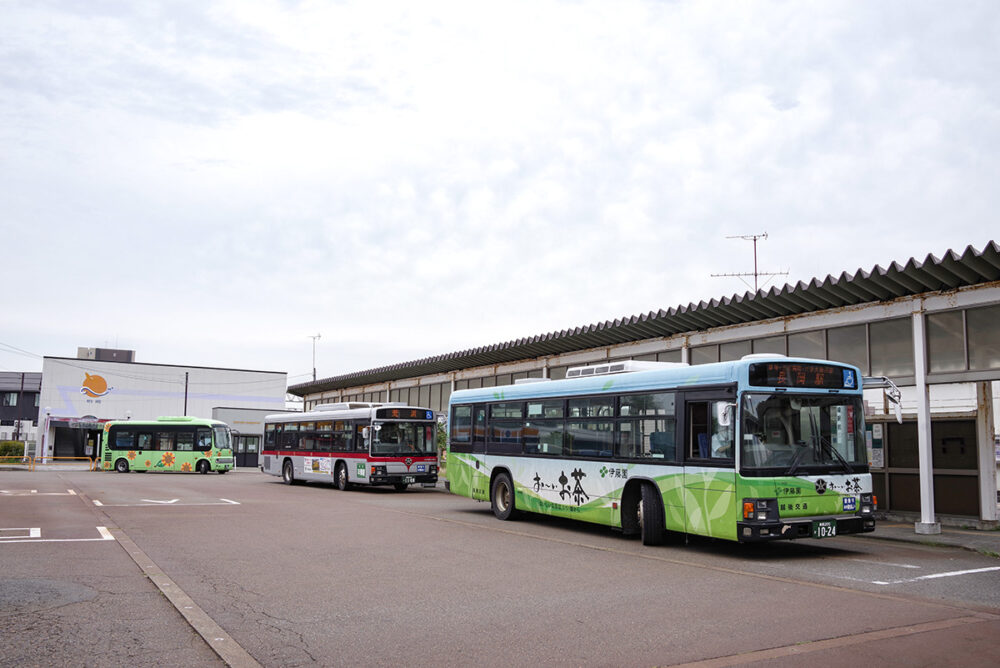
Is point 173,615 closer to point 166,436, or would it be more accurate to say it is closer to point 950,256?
point 950,256

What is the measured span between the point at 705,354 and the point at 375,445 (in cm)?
1046

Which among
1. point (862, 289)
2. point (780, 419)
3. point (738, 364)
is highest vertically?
point (862, 289)

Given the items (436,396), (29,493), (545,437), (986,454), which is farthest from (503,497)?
(436,396)

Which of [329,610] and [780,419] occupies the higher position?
[780,419]

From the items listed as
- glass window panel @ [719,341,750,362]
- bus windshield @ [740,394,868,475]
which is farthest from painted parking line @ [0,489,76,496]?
bus windshield @ [740,394,868,475]

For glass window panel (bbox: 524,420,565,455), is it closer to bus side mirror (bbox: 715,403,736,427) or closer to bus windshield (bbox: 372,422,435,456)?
bus side mirror (bbox: 715,403,736,427)

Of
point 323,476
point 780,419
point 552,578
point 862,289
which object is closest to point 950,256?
point 862,289

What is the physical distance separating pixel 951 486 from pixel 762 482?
7.74 meters

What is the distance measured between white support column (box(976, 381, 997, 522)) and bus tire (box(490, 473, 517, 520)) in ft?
29.8

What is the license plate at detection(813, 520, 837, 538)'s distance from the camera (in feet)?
38.5

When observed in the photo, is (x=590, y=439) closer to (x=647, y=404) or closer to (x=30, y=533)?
(x=647, y=404)

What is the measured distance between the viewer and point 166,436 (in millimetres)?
44844

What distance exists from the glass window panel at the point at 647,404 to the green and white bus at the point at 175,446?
3538 centimetres

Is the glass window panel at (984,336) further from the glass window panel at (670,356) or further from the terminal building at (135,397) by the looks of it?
the terminal building at (135,397)
